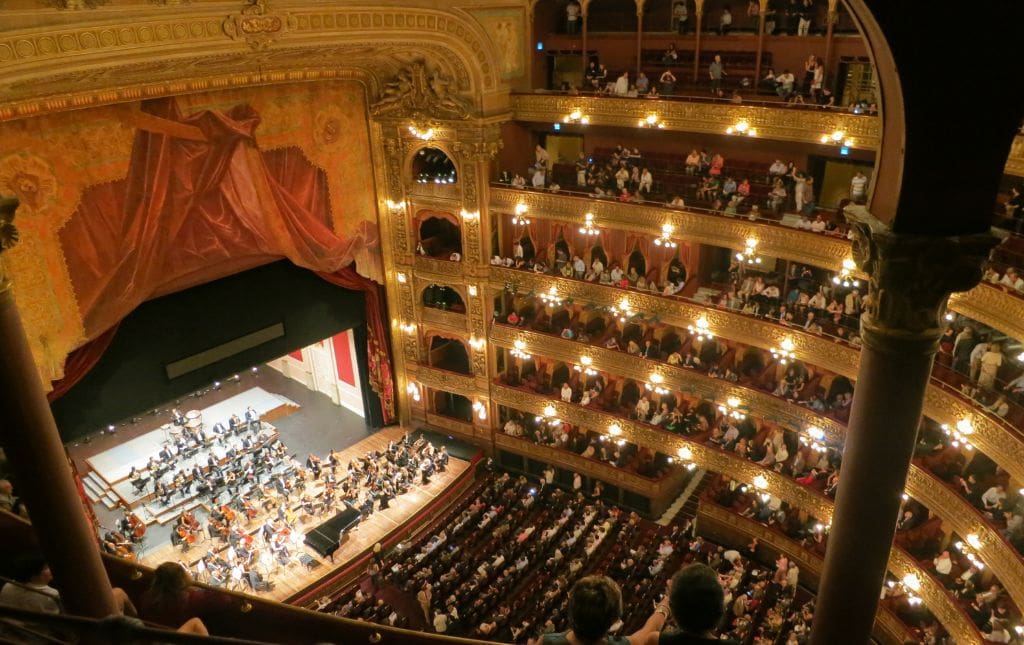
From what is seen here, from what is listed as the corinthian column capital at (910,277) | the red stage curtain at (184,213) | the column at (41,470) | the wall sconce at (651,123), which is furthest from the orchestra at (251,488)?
the corinthian column capital at (910,277)

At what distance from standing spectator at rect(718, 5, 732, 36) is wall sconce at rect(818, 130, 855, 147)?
504 centimetres

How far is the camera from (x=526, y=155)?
24016mm

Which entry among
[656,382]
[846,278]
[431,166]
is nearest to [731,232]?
[846,278]

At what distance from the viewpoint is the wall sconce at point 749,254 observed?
18875mm

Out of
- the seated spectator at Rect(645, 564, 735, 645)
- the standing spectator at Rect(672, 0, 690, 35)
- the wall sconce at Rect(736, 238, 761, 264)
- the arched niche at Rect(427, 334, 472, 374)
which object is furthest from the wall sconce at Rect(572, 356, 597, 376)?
the seated spectator at Rect(645, 564, 735, 645)

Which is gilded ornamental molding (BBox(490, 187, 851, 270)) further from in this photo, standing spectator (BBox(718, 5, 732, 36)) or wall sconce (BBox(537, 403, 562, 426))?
wall sconce (BBox(537, 403, 562, 426))

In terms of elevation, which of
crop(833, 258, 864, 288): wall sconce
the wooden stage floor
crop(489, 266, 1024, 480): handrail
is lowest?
the wooden stage floor

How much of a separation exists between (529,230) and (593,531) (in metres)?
9.77

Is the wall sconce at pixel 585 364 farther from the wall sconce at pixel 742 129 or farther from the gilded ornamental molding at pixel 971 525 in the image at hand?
the gilded ornamental molding at pixel 971 525

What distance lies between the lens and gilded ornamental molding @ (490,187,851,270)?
1762 cm

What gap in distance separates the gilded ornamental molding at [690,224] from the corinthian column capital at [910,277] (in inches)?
→ 492

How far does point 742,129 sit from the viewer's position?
1878 centimetres

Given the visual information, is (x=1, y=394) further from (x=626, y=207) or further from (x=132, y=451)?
(x=132, y=451)

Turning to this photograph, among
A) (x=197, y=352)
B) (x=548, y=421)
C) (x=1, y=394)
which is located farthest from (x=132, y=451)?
(x=1, y=394)
